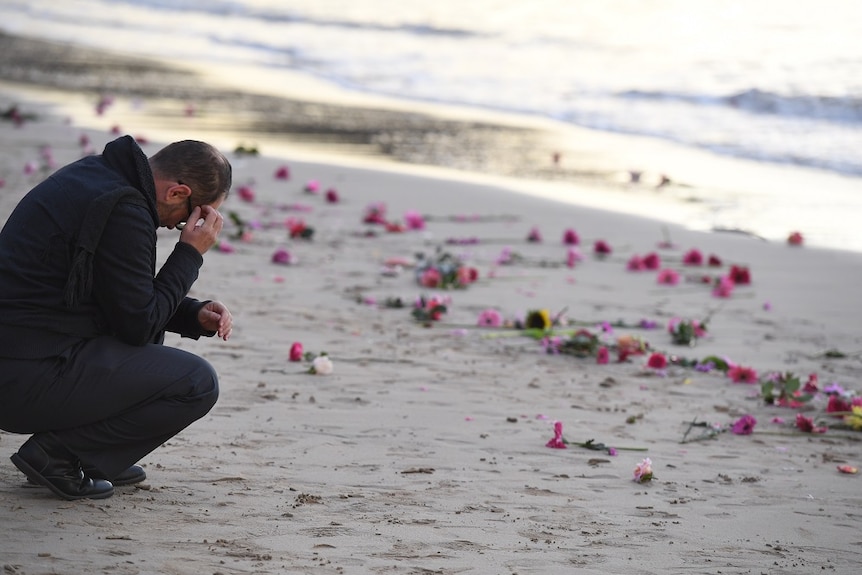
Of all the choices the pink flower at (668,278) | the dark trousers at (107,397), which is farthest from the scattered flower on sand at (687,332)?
the dark trousers at (107,397)

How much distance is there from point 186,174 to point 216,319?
0.54m

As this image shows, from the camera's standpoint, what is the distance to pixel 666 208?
1034 cm

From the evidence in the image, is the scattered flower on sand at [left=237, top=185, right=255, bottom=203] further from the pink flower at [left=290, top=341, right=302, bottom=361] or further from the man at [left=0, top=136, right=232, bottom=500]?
the man at [left=0, top=136, right=232, bottom=500]

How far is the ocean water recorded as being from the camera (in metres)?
13.4

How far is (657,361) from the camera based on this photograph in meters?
5.81

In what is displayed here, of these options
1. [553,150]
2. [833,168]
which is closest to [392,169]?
[553,150]

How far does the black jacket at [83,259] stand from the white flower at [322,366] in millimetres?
1840

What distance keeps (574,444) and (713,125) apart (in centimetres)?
1154

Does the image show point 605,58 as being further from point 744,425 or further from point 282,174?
point 744,425

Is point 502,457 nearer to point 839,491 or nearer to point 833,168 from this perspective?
point 839,491

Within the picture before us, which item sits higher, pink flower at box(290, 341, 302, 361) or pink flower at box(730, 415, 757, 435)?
pink flower at box(730, 415, 757, 435)

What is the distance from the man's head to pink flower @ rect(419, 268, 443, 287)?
3.57 m

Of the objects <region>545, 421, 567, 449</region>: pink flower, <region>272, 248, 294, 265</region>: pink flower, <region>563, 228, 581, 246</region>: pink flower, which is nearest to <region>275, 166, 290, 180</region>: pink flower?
<region>272, 248, 294, 265</region>: pink flower

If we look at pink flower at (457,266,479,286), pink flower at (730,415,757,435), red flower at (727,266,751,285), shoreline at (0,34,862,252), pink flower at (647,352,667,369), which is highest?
shoreline at (0,34,862,252)
